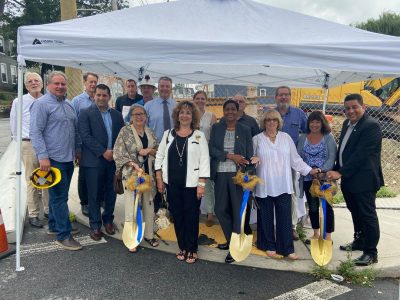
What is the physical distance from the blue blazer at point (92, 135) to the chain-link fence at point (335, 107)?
580 cm

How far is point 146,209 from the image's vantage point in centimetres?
419

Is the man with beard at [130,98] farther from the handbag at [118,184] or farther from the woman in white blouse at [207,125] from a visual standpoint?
the handbag at [118,184]

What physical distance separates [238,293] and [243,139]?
1.59 metres

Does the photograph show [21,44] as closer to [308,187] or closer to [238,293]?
[238,293]

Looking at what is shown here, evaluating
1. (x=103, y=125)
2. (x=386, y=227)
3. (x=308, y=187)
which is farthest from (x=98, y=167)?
(x=386, y=227)

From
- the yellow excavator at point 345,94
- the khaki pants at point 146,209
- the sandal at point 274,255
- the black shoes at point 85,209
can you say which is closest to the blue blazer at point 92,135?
the khaki pants at point 146,209

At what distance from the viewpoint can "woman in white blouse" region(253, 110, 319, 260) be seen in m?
3.83

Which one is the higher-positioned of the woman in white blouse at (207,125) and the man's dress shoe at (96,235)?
the woman in white blouse at (207,125)

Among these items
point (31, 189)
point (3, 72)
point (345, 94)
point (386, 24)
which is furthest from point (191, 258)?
point (3, 72)

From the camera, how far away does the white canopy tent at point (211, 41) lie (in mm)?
3162

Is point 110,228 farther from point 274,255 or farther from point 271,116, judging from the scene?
point 271,116

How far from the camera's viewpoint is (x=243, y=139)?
12.6 feet

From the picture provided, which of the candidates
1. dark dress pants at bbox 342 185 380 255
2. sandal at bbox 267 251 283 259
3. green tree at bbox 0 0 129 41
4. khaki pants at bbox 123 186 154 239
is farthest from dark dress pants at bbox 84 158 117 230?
green tree at bbox 0 0 129 41

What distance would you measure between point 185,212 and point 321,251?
1620 millimetres
